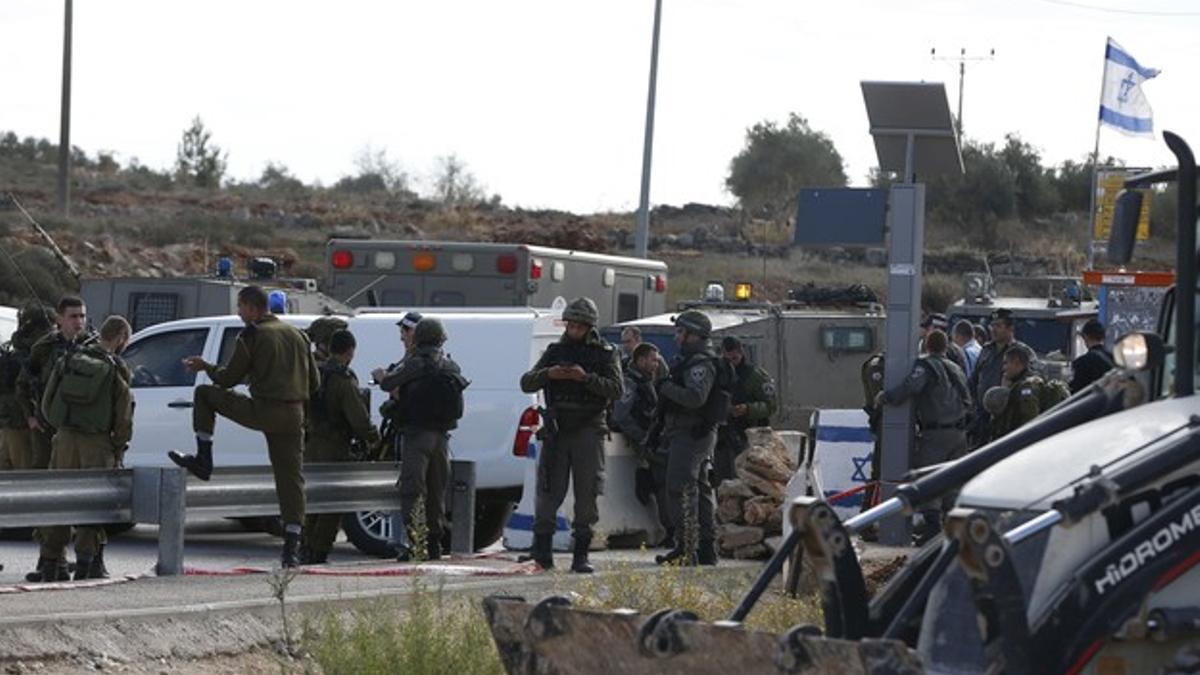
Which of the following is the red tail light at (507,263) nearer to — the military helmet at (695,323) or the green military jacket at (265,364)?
the military helmet at (695,323)

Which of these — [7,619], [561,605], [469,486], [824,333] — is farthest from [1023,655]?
[824,333]

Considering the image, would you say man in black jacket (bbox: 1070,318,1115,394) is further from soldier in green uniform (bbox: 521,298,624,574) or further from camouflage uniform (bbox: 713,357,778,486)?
soldier in green uniform (bbox: 521,298,624,574)

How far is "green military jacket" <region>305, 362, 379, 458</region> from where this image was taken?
15805 millimetres

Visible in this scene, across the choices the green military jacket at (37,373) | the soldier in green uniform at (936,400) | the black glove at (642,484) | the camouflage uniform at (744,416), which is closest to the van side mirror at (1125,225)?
the green military jacket at (37,373)

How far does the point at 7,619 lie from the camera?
10953 millimetres

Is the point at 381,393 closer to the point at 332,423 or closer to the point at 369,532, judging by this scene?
the point at 369,532

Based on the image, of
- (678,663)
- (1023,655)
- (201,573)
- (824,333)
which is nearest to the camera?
(1023,655)

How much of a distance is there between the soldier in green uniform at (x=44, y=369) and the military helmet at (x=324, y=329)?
191 cm

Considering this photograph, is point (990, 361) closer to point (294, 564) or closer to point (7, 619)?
point (294, 564)

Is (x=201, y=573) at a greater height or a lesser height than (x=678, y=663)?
lesser

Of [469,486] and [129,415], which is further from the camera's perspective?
[469,486]

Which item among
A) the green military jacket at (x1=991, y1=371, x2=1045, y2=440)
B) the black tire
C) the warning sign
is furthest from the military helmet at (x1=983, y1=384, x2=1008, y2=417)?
the warning sign

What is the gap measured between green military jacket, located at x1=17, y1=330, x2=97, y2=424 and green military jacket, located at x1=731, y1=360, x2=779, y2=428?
18.3 ft

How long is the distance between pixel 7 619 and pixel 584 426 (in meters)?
4.78
